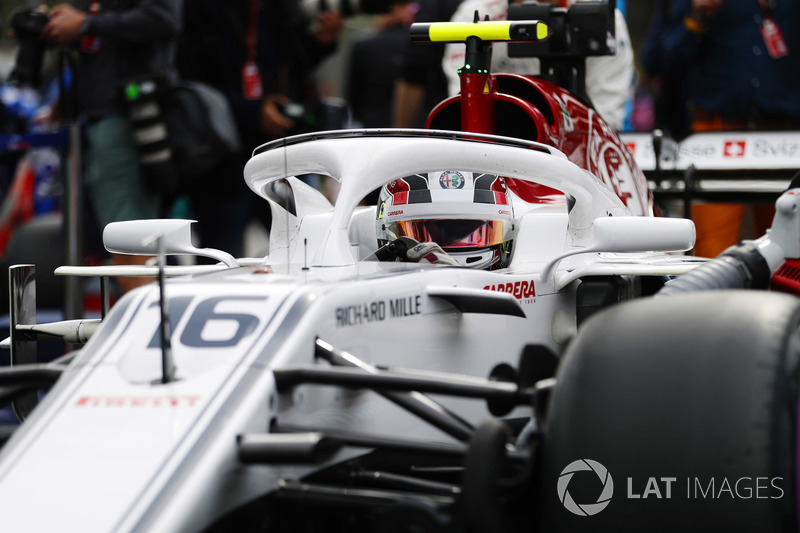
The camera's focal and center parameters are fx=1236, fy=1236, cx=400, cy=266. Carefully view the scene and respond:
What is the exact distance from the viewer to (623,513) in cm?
237

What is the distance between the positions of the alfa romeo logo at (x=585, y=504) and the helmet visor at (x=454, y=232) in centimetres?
142

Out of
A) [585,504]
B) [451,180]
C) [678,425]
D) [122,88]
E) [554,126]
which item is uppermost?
[122,88]

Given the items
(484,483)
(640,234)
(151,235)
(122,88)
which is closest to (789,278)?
(640,234)

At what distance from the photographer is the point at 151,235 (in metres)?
3.60

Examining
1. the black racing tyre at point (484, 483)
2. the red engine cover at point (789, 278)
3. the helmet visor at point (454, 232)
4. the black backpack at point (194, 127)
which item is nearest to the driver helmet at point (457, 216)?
the helmet visor at point (454, 232)

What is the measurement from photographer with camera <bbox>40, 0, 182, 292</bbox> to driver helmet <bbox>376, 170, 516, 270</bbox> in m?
2.60

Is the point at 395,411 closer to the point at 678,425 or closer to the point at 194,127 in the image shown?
the point at 678,425

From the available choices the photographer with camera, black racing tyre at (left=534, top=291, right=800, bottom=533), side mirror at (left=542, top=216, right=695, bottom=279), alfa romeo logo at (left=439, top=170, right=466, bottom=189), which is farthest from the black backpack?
black racing tyre at (left=534, top=291, right=800, bottom=533)

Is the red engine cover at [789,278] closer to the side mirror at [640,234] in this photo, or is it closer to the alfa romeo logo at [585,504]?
the side mirror at [640,234]

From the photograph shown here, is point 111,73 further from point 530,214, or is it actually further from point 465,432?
point 465,432

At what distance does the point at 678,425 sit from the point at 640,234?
0.97 metres

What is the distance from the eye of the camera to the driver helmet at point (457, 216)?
146 inches

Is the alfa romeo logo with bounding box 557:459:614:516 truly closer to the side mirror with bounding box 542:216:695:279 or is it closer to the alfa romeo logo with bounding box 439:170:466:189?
the side mirror with bounding box 542:216:695:279

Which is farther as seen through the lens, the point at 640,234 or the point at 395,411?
the point at 640,234
